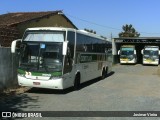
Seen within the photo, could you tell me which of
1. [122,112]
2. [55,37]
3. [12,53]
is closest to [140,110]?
[122,112]

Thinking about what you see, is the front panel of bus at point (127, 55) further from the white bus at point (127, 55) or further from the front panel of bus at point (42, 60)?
the front panel of bus at point (42, 60)

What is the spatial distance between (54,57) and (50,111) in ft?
13.8

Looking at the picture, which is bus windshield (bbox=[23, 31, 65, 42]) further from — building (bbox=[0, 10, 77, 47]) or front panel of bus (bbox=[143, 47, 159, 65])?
front panel of bus (bbox=[143, 47, 159, 65])

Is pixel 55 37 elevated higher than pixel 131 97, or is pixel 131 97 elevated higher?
pixel 55 37

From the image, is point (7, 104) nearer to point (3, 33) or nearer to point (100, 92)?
point (100, 92)

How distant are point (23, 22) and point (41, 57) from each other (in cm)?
917

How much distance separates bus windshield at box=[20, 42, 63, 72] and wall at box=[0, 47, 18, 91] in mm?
937

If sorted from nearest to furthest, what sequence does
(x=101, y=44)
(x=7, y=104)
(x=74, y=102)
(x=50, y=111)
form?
(x=50, y=111), (x=7, y=104), (x=74, y=102), (x=101, y=44)

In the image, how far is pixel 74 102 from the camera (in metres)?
13.4

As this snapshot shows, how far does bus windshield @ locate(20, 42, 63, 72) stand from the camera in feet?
49.8

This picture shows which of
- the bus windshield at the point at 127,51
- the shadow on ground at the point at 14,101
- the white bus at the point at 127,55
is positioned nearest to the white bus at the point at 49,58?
the shadow on ground at the point at 14,101

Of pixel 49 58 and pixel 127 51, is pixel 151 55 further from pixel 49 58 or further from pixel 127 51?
pixel 49 58

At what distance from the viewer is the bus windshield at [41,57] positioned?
15172 millimetres

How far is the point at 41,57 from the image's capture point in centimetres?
1531
